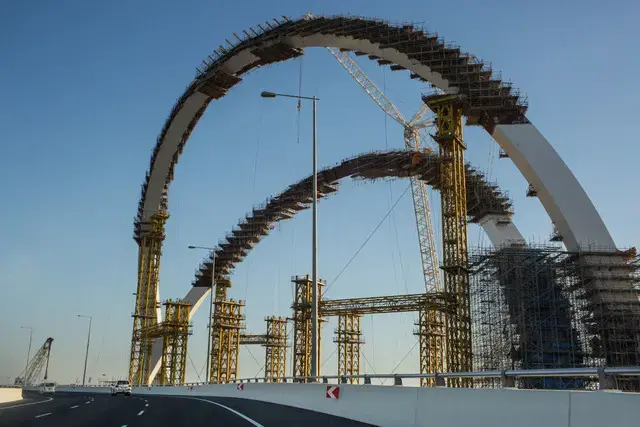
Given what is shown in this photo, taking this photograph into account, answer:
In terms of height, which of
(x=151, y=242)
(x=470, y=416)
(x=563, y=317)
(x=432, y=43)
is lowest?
(x=470, y=416)

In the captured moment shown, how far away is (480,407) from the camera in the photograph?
11.0 m

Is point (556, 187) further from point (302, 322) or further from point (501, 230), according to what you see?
point (302, 322)

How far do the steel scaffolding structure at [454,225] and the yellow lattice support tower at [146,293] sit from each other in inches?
1723

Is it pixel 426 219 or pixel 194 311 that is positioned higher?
pixel 426 219

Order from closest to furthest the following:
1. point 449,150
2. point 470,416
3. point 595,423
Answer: point 595,423 → point 470,416 → point 449,150

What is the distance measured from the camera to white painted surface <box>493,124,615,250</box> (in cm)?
4344

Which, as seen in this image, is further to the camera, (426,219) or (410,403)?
(426,219)

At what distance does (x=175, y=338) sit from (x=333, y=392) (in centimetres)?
6339

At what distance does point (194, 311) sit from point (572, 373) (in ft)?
274

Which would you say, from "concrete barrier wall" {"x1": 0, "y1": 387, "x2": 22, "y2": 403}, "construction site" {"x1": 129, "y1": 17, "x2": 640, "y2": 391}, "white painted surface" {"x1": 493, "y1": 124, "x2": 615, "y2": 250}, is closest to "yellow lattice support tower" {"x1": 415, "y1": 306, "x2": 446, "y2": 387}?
"construction site" {"x1": 129, "y1": 17, "x2": 640, "y2": 391}

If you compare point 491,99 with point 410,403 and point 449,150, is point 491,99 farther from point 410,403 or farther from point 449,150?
point 410,403

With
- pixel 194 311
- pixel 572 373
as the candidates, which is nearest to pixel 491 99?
pixel 572 373

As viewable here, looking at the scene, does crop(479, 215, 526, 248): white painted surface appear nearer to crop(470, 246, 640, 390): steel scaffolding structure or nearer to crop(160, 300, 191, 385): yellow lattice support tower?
crop(470, 246, 640, 390): steel scaffolding structure

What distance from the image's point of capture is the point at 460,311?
49.8 metres
